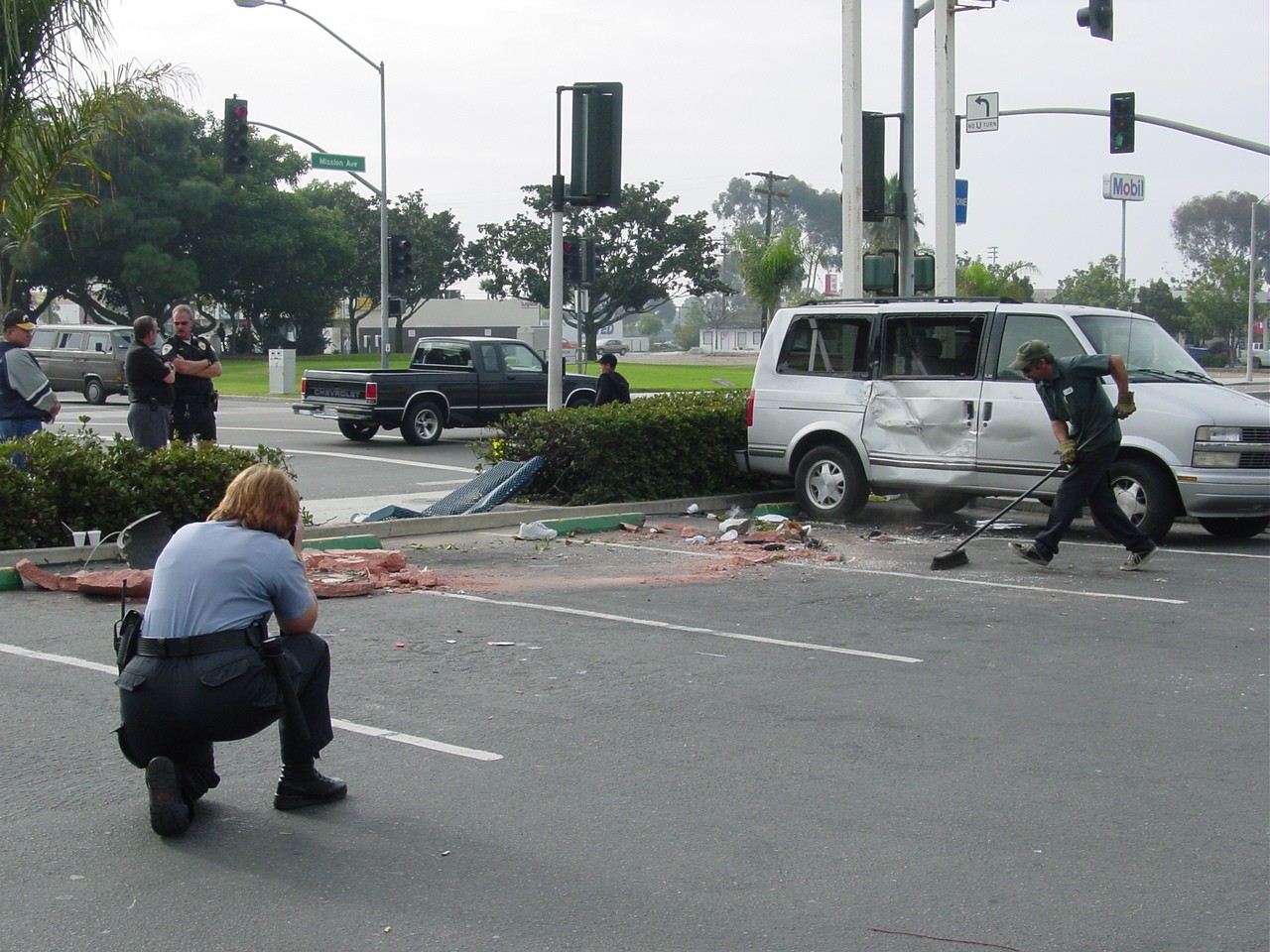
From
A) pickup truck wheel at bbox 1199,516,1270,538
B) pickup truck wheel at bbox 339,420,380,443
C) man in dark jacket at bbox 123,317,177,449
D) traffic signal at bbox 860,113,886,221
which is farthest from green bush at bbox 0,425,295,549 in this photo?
pickup truck wheel at bbox 339,420,380,443

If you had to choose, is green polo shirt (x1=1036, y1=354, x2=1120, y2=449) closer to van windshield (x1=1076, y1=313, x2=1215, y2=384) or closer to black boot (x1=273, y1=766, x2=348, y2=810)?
van windshield (x1=1076, y1=313, x2=1215, y2=384)

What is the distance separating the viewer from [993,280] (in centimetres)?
5328

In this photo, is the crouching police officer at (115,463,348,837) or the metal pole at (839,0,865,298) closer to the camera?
the crouching police officer at (115,463,348,837)

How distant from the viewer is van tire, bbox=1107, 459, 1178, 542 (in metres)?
11.8

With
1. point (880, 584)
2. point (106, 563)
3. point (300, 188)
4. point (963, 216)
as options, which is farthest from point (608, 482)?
point (300, 188)

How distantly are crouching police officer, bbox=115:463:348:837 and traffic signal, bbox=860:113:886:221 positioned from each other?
13.3m

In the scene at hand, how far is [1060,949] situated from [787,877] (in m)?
0.88

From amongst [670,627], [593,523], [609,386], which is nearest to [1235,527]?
[593,523]

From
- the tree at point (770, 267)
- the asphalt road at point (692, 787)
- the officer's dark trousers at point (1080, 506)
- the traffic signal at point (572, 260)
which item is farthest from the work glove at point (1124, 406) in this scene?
the tree at point (770, 267)

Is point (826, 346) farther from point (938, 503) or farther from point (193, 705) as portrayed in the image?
point (193, 705)

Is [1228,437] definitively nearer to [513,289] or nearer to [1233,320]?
[1233,320]

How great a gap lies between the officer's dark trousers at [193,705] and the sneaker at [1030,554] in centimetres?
717

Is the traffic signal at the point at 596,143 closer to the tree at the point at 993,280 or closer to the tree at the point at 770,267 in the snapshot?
the tree at the point at 993,280

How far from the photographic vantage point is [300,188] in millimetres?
74188
